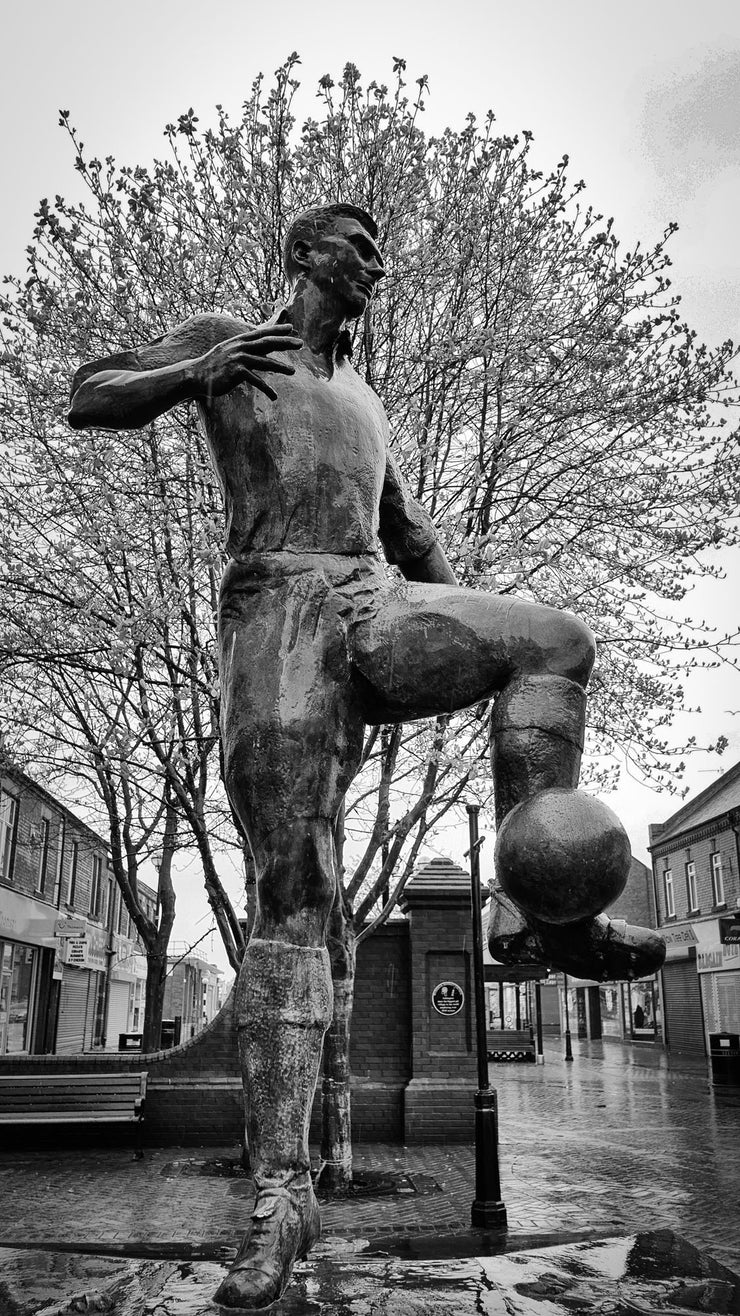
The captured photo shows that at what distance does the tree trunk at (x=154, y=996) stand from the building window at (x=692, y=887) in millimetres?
25062

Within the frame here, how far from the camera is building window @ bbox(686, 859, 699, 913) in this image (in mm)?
38625

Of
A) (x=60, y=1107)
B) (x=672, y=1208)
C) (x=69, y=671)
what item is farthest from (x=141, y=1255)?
(x=60, y=1107)

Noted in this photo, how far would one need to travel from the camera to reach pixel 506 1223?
934cm

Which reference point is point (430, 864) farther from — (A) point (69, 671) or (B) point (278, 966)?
(B) point (278, 966)

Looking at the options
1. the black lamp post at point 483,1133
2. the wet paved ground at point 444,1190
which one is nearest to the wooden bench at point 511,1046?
the wet paved ground at point 444,1190

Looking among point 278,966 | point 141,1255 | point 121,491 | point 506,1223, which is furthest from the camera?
point 121,491

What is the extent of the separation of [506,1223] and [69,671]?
8588 millimetres

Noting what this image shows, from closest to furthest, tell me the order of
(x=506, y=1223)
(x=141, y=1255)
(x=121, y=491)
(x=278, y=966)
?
1. (x=278, y=966)
2. (x=141, y=1255)
3. (x=506, y=1223)
4. (x=121, y=491)

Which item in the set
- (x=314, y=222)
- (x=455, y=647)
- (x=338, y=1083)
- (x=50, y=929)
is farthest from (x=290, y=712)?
Result: (x=50, y=929)

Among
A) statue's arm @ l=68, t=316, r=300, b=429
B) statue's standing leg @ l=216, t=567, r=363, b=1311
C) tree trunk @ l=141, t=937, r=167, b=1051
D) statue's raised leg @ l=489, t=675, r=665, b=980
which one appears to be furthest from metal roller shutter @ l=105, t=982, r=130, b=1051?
statue's raised leg @ l=489, t=675, r=665, b=980

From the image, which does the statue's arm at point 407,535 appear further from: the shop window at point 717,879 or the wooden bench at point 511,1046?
the shop window at point 717,879

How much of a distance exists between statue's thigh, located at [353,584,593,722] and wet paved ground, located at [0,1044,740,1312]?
1713 mm

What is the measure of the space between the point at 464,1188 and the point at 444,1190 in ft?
0.98

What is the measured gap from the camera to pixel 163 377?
231cm
